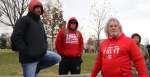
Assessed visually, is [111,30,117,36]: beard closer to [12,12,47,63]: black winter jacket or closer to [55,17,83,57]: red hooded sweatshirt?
[12,12,47,63]: black winter jacket

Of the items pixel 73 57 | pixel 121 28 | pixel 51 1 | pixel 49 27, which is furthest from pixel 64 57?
pixel 51 1

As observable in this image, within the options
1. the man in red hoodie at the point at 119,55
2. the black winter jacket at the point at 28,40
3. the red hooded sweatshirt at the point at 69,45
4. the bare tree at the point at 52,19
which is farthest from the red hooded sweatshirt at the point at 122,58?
the bare tree at the point at 52,19

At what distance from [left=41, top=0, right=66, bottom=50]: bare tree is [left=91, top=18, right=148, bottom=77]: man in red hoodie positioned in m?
18.7

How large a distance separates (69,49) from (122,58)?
1925 millimetres

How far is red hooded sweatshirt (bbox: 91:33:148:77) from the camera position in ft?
5.95

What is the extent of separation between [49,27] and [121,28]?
19213 mm

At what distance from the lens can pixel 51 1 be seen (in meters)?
20.9

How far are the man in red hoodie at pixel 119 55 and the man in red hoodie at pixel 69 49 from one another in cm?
154

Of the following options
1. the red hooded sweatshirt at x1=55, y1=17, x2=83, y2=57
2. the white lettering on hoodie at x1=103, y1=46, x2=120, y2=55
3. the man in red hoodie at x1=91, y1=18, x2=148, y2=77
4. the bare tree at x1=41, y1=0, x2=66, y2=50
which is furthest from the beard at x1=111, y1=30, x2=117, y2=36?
the bare tree at x1=41, y1=0, x2=66, y2=50

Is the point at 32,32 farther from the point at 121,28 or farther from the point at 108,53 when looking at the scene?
the point at 121,28

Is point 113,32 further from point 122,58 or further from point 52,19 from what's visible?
point 52,19

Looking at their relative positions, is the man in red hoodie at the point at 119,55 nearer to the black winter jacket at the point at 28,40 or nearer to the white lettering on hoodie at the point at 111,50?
the white lettering on hoodie at the point at 111,50

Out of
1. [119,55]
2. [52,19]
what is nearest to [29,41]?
[119,55]

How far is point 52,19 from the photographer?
20719 mm
